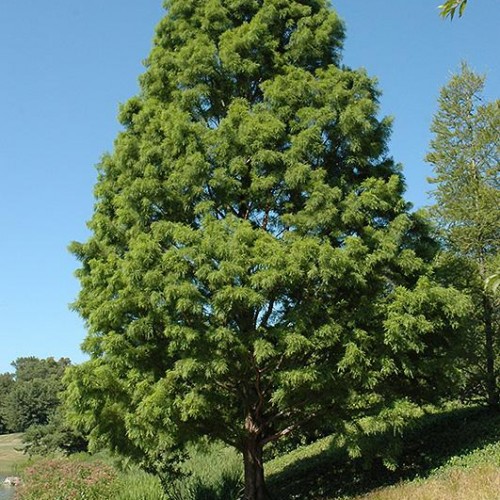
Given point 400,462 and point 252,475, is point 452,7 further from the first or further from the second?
point 400,462

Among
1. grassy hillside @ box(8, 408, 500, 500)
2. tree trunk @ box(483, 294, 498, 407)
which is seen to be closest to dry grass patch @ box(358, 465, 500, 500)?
grassy hillside @ box(8, 408, 500, 500)

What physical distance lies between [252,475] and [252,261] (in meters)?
→ 4.58

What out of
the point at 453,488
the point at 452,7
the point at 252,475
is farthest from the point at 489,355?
the point at 452,7

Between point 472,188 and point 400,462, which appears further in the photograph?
point 472,188

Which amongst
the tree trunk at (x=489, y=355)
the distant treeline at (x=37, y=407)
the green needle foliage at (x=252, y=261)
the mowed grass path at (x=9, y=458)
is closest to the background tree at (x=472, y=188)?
the tree trunk at (x=489, y=355)

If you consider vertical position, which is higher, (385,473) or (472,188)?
(472,188)

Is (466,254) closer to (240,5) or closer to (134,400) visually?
(240,5)

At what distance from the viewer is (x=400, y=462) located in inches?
464

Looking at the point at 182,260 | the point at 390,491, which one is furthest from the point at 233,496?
the point at 182,260

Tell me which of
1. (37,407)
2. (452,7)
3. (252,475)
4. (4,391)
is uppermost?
(4,391)

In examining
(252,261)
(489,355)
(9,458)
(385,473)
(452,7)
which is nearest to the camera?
(452,7)

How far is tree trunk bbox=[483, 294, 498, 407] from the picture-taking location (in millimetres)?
14203

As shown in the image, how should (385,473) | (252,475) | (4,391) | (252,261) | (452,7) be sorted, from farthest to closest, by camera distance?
(4,391) < (385,473) < (252,475) < (252,261) < (452,7)

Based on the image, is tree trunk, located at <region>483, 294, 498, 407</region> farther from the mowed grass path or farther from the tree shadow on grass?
the mowed grass path
